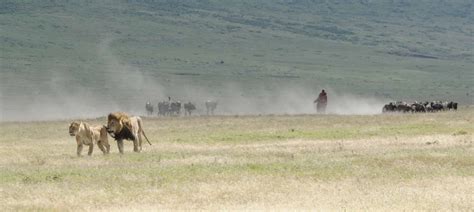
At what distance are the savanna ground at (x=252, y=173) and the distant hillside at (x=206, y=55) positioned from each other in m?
44.2

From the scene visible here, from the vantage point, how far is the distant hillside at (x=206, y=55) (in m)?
114

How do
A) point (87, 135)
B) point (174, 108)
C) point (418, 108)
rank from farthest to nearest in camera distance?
point (174, 108), point (418, 108), point (87, 135)

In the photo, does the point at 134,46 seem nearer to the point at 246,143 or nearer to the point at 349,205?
the point at 246,143

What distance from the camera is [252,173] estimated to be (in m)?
21.8

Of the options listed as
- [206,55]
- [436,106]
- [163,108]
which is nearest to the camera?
[436,106]

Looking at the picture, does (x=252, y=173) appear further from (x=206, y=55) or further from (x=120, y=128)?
(x=206, y=55)

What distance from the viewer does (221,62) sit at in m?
140

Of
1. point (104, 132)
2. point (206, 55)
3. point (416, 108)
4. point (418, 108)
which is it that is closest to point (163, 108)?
point (416, 108)

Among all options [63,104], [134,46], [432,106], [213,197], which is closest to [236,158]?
[213,197]

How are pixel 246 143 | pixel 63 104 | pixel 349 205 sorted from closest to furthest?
pixel 349 205
pixel 246 143
pixel 63 104

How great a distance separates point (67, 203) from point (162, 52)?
130644 millimetres

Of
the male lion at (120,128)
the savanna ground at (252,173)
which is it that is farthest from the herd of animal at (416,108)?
the male lion at (120,128)

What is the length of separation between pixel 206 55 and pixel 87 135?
392ft

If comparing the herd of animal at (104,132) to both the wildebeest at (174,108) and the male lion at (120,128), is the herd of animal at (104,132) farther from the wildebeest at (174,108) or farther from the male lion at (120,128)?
the wildebeest at (174,108)
